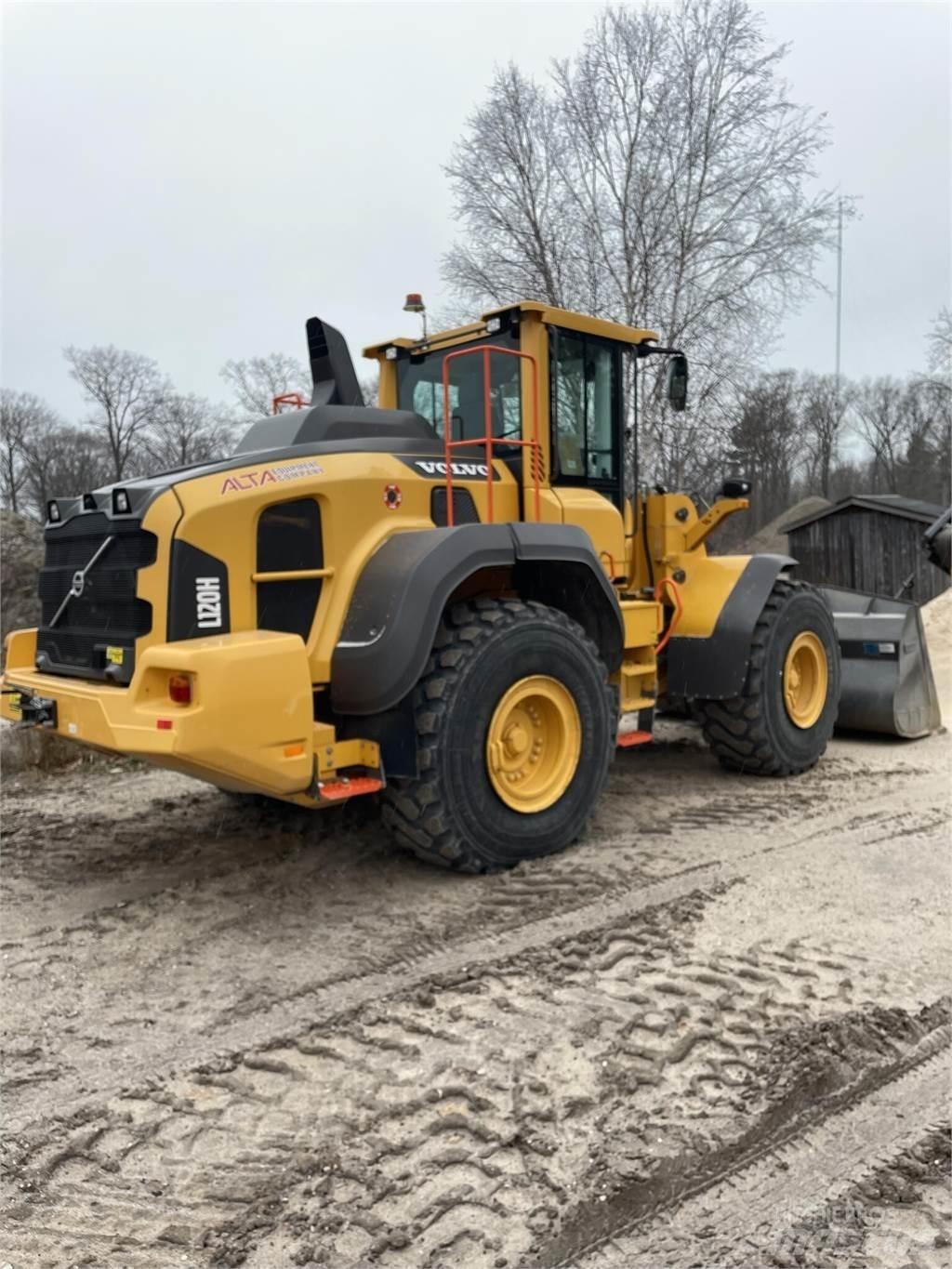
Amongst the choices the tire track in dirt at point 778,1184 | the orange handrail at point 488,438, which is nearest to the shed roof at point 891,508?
the orange handrail at point 488,438

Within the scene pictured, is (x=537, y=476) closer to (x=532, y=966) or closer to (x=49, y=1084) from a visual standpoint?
(x=532, y=966)

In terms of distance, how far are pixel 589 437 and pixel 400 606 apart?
2141mm

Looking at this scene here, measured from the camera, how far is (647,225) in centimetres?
1825

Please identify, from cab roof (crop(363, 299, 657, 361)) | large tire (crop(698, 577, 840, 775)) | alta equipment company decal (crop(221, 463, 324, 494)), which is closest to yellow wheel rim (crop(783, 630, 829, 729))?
large tire (crop(698, 577, 840, 775))

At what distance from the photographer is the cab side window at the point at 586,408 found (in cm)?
567

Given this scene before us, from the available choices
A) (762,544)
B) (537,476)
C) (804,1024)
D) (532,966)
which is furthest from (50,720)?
(762,544)

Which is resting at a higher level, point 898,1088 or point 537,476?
point 537,476

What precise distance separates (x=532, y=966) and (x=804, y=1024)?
0.95m

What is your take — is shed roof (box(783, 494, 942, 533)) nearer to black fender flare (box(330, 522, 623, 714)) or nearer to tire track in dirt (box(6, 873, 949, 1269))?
black fender flare (box(330, 522, 623, 714))

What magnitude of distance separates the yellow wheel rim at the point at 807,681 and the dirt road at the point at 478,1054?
165 centimetres

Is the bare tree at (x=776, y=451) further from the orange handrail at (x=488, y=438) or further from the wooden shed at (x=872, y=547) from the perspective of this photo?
the orange handrail at (x=488, y=438)

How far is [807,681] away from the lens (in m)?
7.02

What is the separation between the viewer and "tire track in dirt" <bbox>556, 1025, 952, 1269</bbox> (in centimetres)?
233

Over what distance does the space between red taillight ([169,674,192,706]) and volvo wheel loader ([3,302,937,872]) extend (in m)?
0.01
